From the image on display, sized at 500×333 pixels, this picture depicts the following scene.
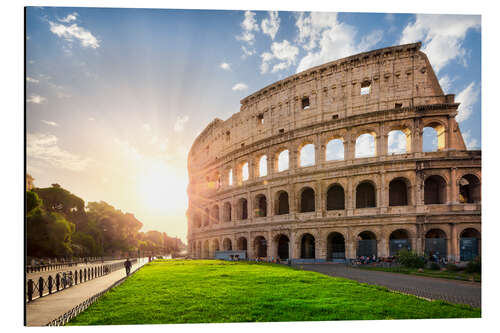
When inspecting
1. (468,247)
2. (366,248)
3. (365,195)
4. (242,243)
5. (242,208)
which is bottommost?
(242,243)

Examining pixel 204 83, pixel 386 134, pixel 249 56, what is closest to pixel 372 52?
pixel 386 134

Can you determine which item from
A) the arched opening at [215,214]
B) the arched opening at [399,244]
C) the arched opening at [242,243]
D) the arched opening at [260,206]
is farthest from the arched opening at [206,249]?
the arched opening at [399,244]

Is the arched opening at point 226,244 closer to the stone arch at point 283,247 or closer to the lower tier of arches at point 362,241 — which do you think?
the lower tier of arches at point 362,241

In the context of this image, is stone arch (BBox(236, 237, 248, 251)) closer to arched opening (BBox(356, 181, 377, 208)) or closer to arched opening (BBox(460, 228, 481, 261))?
arched opening (BBox(356, 181, 377, 208))

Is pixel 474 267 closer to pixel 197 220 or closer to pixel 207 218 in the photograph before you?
pixel 207 218

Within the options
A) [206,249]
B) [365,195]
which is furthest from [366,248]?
[206,249]

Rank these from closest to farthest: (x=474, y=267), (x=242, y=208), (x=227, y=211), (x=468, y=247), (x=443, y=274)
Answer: (x=474, y=267), (x=443, y=274), (x=468, y=247), (x=242, y=208), (x=227, y=211)

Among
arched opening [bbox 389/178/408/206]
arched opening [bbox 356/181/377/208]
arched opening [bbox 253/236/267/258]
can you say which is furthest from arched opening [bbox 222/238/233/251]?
arched opening [bbox 389/178/408/206]
